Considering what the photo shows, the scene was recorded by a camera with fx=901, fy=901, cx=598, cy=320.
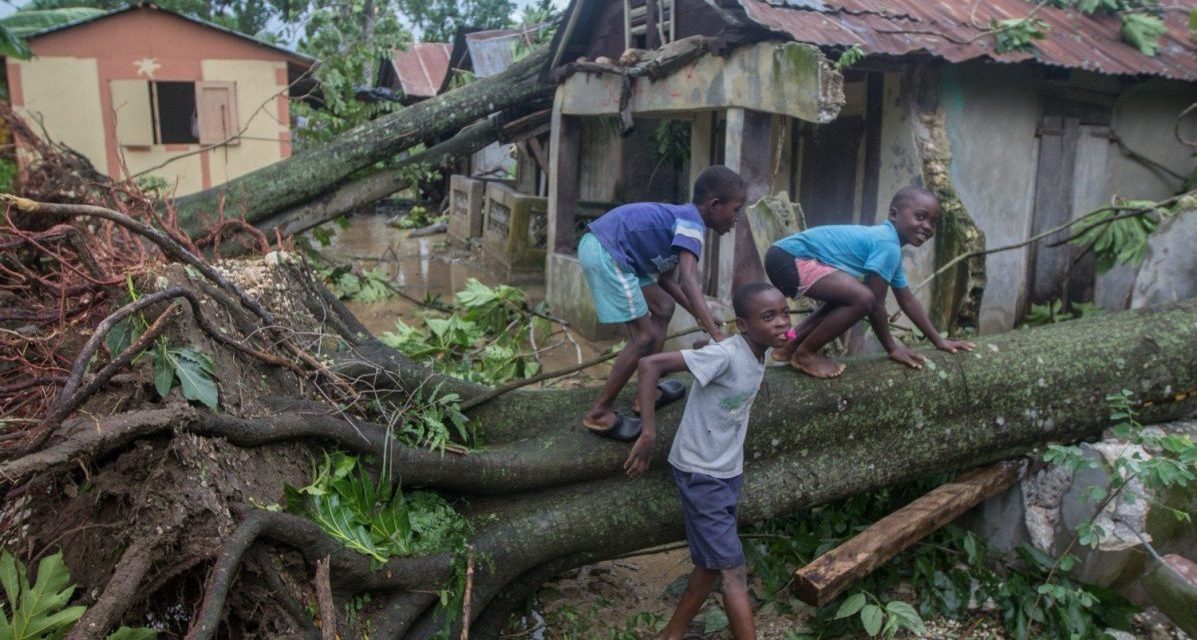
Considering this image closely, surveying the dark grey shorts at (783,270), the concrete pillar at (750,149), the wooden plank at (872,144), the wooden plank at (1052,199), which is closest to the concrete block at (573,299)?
the concrete pillar at (750,149)

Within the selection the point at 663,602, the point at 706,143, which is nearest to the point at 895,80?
the point at 706,143

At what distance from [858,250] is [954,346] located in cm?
80

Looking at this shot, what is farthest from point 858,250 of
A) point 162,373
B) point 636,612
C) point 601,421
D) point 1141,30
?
point 1141,30

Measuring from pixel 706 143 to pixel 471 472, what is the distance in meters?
6.44

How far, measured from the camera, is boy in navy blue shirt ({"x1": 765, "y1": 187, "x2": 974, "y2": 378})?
430 cm

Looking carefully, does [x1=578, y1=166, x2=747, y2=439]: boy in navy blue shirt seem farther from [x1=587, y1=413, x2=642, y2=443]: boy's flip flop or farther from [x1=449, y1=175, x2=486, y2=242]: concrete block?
[x1=449, y1=175, x2=486, y2=242]: concrete block

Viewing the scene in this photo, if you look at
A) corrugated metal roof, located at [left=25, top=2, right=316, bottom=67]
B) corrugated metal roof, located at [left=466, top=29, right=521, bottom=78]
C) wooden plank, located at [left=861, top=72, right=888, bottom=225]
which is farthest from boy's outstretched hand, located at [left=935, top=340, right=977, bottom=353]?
corrugated metal roof, located at [left=466, top=29, right=521, bottom=78]

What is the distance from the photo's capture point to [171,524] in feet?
9.84

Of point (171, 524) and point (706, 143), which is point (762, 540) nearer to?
point (171, 524)

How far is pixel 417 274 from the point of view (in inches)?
560

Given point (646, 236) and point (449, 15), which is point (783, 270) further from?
point (449, 15)

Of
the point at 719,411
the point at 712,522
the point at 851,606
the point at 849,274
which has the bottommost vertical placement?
the point at 851,606

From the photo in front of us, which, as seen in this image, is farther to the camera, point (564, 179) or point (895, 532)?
point (564, 179)

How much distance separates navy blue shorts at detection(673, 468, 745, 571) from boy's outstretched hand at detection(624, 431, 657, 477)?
178 mm
